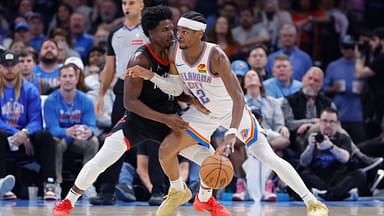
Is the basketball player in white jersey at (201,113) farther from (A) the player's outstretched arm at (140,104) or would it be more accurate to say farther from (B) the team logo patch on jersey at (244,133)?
(A) the player's outstretched arm at (140,104)

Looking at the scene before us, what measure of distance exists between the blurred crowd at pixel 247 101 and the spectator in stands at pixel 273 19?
2 cm

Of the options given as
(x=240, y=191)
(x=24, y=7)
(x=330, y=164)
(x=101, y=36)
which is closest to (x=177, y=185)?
(x=240, y=191)

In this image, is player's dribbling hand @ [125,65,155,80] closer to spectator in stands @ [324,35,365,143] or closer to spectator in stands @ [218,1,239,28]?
spectator in stands @ [324,35,365,143]

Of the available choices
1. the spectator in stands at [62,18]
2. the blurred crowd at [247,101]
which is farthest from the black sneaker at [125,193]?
the spectator in stands at [62,18]

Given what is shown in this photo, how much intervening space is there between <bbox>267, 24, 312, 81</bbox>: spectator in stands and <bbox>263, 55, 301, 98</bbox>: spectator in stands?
0.78 meters

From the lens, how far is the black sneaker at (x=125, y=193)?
988 cm

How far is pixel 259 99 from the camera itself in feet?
35.0

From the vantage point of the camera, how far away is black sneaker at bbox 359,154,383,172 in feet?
35.1

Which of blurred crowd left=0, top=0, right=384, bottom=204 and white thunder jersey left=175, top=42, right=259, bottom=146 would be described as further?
blurred crowd left=0, top=0, right=384, bottom=204

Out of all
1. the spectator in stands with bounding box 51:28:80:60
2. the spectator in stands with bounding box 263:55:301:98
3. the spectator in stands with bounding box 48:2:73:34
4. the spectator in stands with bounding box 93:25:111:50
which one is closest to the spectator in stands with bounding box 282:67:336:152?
the spectator in stands with bounding box 263:55:301:98

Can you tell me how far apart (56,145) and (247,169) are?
215 cm

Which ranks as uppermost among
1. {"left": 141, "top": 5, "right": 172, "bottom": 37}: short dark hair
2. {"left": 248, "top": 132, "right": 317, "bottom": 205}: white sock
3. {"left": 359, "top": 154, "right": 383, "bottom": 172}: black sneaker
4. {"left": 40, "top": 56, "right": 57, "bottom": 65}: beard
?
{"left": 141, "top": 5, "right": 172, "bottom": 37}: short dark hair

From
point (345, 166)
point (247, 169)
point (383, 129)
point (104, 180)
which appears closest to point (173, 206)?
point (104, 180)

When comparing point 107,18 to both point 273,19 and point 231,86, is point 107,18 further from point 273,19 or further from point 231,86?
point 231,86
